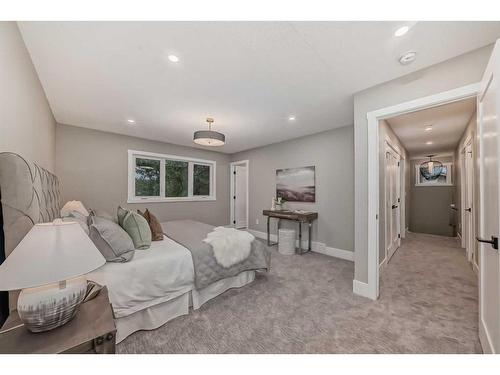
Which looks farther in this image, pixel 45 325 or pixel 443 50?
pixel 443 50

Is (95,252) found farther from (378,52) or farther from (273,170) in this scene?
(273,170)

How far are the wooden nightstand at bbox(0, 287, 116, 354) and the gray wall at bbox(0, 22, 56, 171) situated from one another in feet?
3.34

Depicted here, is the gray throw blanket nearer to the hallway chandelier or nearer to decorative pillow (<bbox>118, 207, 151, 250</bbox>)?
decorative pillow (<bbox>118, 207, 151, 250</bbox>)

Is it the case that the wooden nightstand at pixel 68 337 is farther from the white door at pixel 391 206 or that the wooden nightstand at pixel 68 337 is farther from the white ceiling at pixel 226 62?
the white door at pixel 391 206

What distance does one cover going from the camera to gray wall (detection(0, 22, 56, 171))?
1.23 metres

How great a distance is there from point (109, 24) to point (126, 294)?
2.04 metres

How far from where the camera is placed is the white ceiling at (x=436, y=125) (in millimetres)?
2863

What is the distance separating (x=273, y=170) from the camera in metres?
4.98

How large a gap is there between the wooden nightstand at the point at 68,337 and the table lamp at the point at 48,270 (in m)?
0.04

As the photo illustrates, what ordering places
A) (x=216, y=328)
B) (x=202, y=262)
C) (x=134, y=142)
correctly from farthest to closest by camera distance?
(x=134, y=142) < (x=202, y=262) < (x=216, y=328)

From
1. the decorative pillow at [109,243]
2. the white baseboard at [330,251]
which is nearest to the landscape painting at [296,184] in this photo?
the white baseboard at [330,251]

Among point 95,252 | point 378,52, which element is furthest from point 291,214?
point 95,252

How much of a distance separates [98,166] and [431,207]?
8332 millimetres
